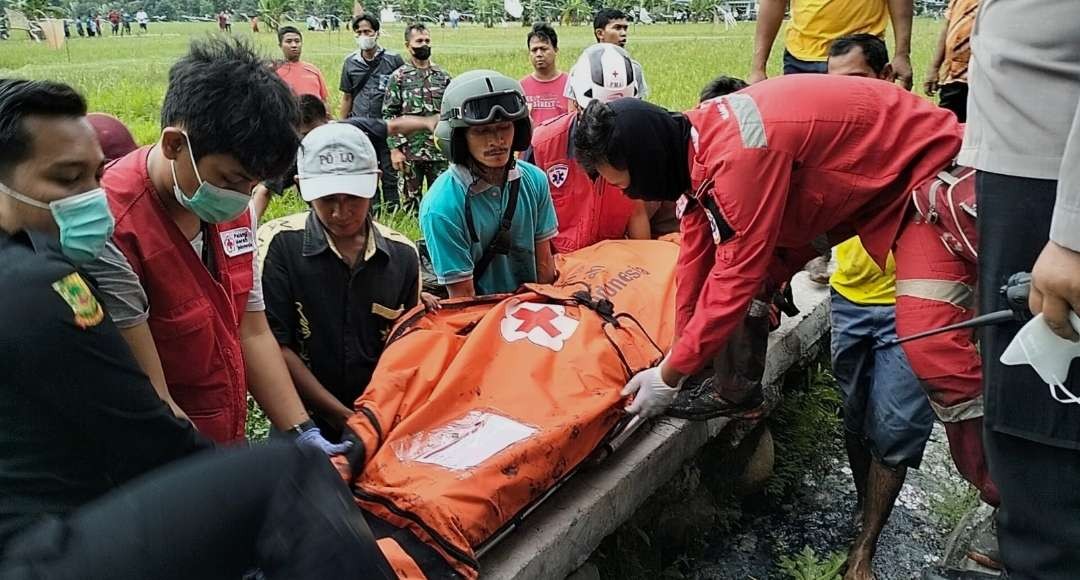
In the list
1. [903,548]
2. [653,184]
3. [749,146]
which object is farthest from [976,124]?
[903,548]

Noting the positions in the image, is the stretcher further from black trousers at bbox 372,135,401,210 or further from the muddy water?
black trousers at bbox 372,135,401,210

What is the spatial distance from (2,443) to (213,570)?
34 centimetres

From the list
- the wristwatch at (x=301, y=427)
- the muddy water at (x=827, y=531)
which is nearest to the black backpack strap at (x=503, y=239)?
the wristwatch at (x=301, y=427)

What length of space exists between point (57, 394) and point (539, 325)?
5.43 feet

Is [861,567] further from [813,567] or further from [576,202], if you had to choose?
[576,202]

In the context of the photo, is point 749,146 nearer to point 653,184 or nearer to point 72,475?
point 653,184

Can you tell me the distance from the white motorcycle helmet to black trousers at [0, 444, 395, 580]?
3208 millimetres

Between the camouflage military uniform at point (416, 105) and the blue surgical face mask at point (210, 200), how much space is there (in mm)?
4273

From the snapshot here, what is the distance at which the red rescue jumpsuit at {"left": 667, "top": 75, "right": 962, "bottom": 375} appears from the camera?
218cm

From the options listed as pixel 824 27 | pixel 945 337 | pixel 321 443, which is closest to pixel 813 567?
pixel 945 337

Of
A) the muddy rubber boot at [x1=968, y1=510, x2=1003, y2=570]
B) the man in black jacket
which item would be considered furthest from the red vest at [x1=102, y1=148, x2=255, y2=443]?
the muddy rubber boot at [x1=968, y1=510, x2=1003, y2=570]

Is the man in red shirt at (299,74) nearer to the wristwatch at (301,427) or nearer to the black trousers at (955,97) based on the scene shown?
the black trousers at (955,97)

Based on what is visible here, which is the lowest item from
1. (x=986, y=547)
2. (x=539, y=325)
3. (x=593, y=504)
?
(x=986, y=547)

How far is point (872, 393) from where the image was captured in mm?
2857
